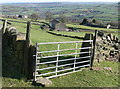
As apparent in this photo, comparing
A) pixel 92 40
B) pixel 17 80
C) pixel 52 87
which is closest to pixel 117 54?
pixel 92 40

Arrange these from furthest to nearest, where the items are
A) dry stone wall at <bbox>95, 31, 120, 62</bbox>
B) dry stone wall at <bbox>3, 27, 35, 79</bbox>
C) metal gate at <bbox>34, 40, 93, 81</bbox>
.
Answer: dry stone wall at <bbox>95, 31, 120, 62</bbox>
dry stone wall at <bbox>3, 27, 35, 79</bbox>
metal gate at <bbox>34, 40, 93, 81</bbox>

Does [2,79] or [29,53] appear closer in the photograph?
[2,79]

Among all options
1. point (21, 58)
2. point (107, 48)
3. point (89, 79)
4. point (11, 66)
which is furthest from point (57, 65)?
point (107, 48)

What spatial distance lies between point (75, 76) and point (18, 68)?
3148 millimetres

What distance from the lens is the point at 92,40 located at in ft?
37.7

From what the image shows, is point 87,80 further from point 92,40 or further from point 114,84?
point 92,40

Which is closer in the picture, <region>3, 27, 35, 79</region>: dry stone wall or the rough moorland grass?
the rough moorland grass

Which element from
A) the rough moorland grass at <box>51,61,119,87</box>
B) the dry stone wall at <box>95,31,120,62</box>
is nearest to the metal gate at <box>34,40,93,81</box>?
the rough moorland grass at <box>51,61,119,87</box>

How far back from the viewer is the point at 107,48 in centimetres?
1345

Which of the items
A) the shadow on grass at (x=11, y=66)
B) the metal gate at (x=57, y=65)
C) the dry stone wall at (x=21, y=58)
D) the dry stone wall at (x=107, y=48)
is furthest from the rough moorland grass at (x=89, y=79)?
the shadow on grass at (x=11, y=66)

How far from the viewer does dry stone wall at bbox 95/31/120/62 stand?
12.7 meters

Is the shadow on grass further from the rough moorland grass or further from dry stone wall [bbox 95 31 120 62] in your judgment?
dry stone wall [bbox 95 31 120 62]

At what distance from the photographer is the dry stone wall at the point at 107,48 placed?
1266cm

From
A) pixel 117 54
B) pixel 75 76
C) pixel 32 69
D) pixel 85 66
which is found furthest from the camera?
pixel 117 54
